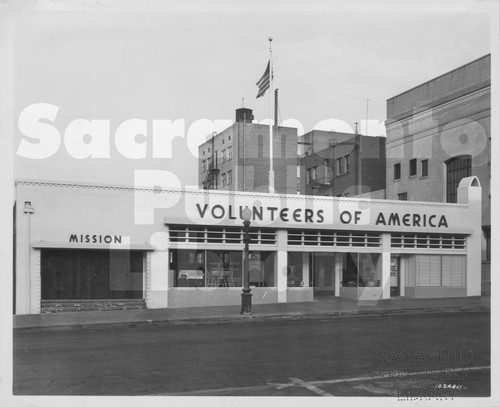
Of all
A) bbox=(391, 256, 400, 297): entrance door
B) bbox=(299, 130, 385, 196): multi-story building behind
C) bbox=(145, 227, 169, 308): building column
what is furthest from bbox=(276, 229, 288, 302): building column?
bbox=(299, 130, 385, 196): multi-story building behind

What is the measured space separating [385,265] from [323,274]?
2781 millimetres

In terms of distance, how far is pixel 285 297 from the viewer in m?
24.4

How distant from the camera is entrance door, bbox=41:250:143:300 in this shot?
2156 cm

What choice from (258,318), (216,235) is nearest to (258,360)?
(258,318)

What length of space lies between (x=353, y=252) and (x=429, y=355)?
13.6 m

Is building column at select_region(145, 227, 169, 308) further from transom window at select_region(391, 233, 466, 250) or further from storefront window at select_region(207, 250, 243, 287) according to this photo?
transom window at select_region(391, 233, 466, 250)

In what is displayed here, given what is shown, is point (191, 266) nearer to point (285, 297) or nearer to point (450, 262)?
point (285, 297)

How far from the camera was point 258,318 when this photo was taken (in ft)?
64.4

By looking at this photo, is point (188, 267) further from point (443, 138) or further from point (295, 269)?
point (443, 138)

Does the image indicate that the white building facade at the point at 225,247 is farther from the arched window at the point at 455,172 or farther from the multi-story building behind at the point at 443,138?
the arched window at the point at 455,172

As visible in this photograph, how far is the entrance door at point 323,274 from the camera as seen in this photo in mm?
26047

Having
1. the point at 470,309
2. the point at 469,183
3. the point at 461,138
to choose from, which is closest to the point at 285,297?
the point at 470,309

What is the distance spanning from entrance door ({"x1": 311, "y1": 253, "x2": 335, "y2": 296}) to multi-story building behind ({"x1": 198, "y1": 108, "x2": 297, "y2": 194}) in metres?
15.8

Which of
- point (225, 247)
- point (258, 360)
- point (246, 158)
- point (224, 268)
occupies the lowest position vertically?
point (258, 360)
